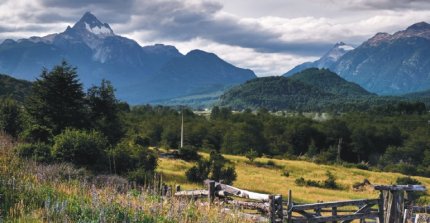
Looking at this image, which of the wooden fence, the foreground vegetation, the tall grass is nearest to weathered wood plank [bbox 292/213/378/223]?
the wooden fence

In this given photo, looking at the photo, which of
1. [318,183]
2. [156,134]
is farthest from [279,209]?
[156,134]

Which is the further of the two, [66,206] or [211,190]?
[211,190]

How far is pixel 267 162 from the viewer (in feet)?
198

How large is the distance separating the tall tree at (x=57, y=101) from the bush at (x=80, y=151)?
7077mm

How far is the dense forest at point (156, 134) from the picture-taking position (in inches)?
1223

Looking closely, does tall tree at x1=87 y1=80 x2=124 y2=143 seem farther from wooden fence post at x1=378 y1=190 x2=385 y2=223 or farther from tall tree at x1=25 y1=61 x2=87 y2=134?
wooden fence post at x1=378 y1=190 x2=385 y2=223

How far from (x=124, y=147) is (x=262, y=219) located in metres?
21.3

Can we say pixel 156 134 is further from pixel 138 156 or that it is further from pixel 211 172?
pixel 138 156

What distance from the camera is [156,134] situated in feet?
318

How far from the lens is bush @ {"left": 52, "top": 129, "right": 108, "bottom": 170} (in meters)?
29.3

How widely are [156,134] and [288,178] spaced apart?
5117 cm

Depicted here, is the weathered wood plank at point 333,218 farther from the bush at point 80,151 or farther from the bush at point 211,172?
the bush at point 211,172

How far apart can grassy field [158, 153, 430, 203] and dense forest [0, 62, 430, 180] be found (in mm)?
4093

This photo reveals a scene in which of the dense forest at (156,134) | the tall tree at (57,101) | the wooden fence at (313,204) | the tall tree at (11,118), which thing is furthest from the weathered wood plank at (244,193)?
the tall tree at (11,118)
